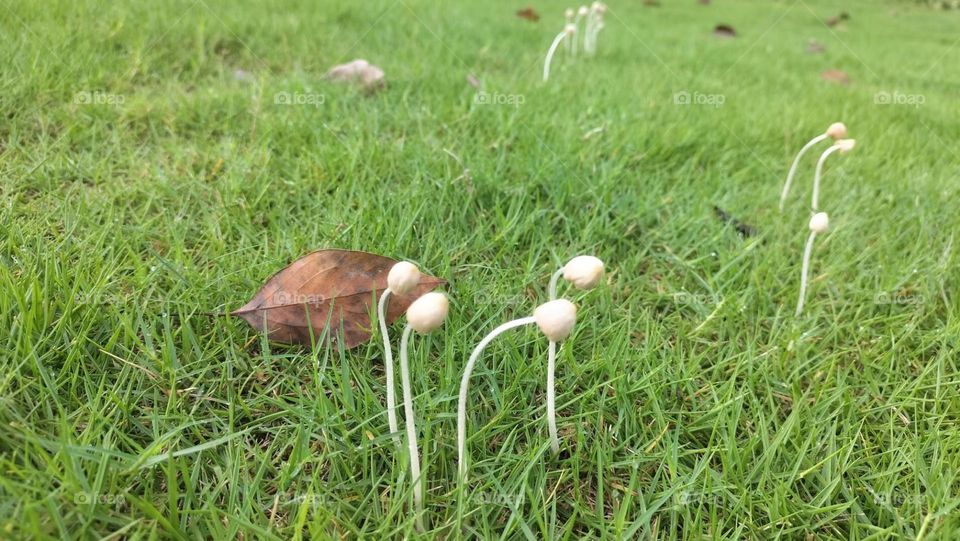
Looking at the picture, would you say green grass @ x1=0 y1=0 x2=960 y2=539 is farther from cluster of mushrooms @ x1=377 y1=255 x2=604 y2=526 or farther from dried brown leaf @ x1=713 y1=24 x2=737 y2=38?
dried brown leaf @ x1=713 y1=24 x2=737 y2=38

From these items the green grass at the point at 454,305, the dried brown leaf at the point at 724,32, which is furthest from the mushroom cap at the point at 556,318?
the dried brown leaf at the point at 724,32

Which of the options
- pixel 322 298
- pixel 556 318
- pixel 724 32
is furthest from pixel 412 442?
pixel 724 32

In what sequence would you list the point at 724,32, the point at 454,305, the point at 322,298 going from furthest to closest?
the point at 724,32, the point at 454,305, the point at 322,298

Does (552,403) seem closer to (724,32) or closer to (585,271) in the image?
(585,271)

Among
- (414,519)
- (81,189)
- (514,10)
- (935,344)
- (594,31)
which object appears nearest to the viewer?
(414,519)

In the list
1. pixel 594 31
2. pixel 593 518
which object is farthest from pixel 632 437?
pixel 594 31

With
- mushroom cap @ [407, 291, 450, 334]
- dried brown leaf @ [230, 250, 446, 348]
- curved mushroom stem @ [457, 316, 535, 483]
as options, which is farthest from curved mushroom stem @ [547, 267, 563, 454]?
dried brown leaf @ [230, 250, 446, 348]

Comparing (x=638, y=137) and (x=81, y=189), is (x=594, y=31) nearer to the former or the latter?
(x=638, y=137)
